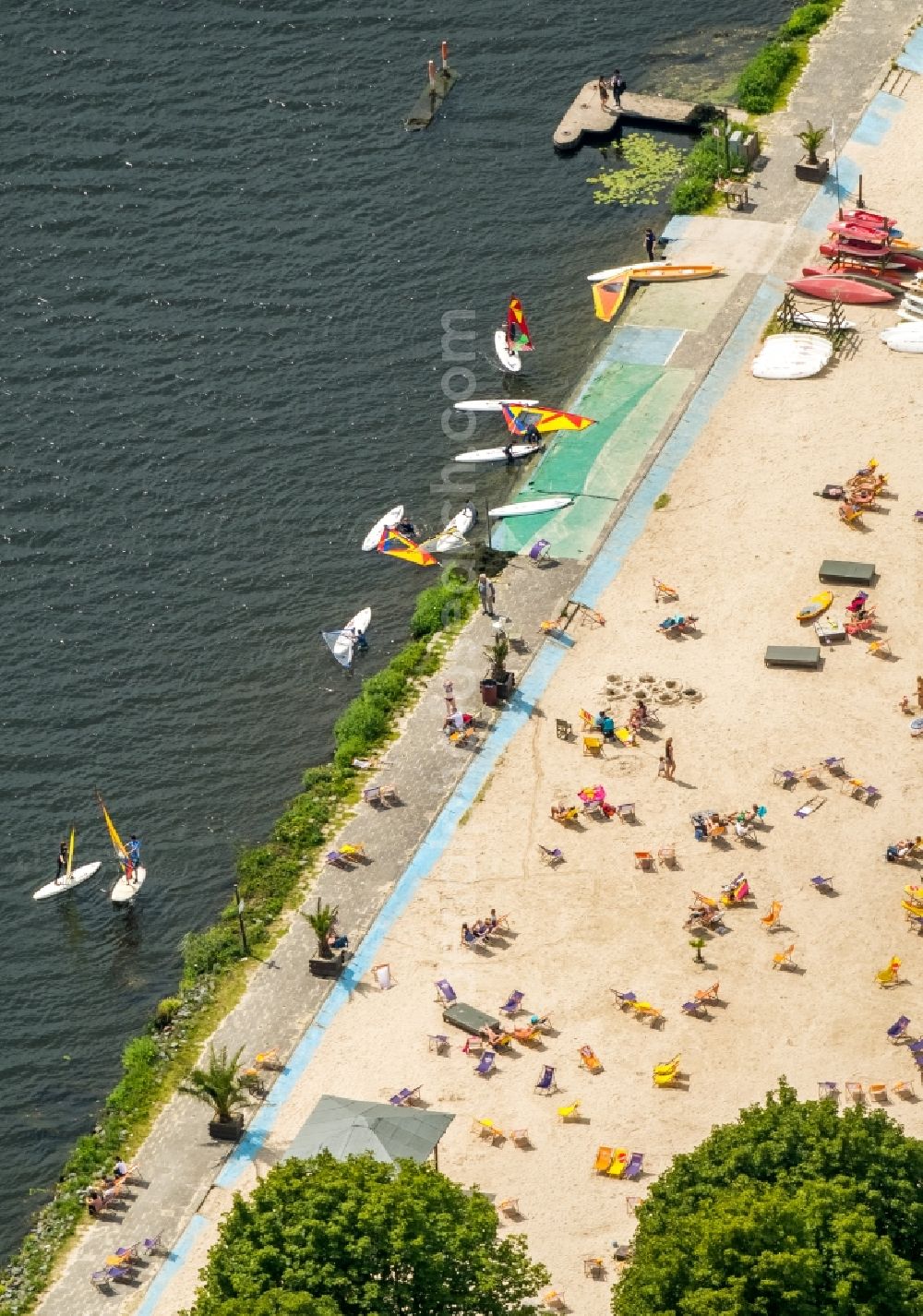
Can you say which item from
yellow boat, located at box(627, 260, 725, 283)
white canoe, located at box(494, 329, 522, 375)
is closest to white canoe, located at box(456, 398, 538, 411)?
white canoe, located at box(494, 329, 522, 375)

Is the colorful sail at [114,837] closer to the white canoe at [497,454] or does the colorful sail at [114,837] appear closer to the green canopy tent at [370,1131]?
the green canopy tent at [370,1131]

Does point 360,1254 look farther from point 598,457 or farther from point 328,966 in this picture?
point 598,457

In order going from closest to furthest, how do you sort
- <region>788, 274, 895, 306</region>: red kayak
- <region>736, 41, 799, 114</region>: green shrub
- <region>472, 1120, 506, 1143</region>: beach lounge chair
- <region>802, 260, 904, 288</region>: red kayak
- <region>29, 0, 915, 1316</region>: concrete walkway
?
1. <region>29, 0, 915, 1316</region>: concrete walkway
2. <region>472, 1120, 506, 1143</region>: beach lounge chair
3. <region>788, 274, 895, 306</region>: red kayak
4. <region>802, 260, 904, 288</region>: red kayak
5. <region>736, 41, 799, 114</region>: green shrub

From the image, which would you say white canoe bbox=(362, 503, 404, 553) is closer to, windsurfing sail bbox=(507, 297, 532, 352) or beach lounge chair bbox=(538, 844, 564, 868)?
windsurfing sail bbox=(507, 297, 532, 352)

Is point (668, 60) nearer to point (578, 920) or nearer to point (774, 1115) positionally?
point (578, 920)

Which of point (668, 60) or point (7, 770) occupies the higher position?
point (668, 60)

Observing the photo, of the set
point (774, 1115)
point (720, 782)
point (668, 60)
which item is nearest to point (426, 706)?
point (720, 782)

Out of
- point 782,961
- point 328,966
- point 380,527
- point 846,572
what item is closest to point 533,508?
point 380,527
